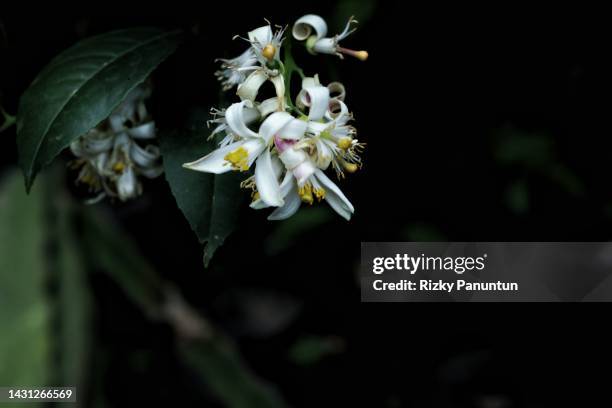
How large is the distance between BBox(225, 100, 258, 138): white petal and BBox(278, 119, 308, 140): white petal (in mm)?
33

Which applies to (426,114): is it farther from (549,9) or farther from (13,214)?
(13,214)

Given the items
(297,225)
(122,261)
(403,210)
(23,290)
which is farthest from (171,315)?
(403,210)

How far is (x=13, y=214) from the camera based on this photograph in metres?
1.61

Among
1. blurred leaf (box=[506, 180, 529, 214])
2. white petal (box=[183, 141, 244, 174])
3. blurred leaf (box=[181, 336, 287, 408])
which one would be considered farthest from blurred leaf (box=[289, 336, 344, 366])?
white petal (box=[183, 141, 244, 174])

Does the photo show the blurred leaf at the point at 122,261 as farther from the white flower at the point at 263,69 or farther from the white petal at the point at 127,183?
the white flower at the point at 263,69

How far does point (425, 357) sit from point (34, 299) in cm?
99

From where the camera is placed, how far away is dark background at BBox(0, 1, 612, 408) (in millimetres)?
985

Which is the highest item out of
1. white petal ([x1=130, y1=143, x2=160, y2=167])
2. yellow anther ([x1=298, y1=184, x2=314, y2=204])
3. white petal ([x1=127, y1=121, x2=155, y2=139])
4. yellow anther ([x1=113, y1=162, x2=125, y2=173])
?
white petal ([x1=127, y1=121, x2=155, y2=139])

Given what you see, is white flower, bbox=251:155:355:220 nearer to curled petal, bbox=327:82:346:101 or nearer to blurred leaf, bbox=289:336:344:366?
curled petal, bbox=327:82:346:101

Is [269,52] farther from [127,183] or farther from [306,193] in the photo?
[127,183]

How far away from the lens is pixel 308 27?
0.73 m

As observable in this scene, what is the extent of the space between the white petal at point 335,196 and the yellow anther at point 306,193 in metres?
0.02

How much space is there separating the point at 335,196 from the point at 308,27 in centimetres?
19

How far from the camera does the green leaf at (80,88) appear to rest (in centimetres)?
68
